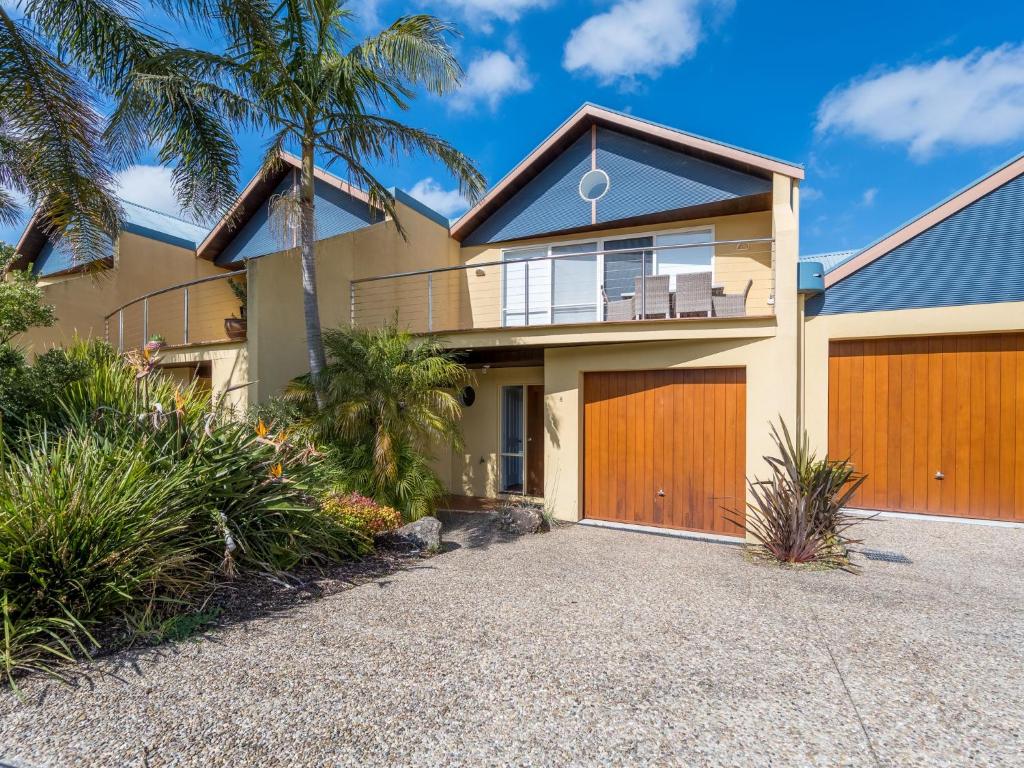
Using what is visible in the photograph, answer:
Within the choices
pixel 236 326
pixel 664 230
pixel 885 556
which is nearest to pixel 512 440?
pixel 664 230

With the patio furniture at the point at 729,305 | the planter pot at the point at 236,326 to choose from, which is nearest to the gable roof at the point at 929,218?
the patio furniture at the point at 729,305

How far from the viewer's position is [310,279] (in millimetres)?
8672

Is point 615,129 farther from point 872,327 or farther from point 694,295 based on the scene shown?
point 872,327

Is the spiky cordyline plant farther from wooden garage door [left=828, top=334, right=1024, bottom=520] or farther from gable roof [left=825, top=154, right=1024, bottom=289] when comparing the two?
gable roof [left=825, top=154, right=1024, bottom=289]

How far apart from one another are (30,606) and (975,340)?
498 inches

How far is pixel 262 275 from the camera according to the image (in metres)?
9.45

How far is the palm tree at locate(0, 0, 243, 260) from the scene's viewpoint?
7.56 metres

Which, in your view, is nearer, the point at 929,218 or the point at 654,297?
the point at 929,218

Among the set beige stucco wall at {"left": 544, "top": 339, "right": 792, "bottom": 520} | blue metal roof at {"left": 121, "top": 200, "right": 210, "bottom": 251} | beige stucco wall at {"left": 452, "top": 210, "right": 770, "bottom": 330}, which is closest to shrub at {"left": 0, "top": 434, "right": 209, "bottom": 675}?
beige stucco wall at {"left": 544, "top": 339, "right": 792, "bottom": 520}

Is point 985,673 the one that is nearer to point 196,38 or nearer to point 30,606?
point 30,606

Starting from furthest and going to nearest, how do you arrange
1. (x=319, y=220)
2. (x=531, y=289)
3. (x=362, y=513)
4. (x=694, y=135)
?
(x=319, y=220), (x=531, y=289), (x=694, y=135), (x=362, y=513)

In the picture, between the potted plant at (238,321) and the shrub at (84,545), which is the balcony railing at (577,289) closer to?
the potted plant at (238,321)

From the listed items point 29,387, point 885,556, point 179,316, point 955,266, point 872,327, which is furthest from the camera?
point 179,316

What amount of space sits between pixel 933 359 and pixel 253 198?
1586 cm
